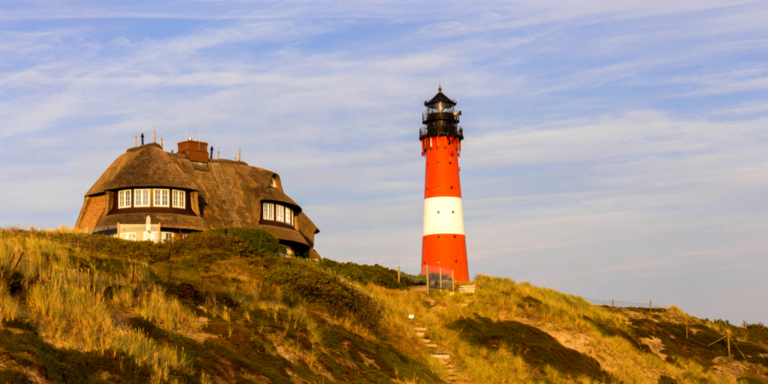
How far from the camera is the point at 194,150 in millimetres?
47812

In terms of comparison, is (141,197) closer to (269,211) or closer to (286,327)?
(269,211)

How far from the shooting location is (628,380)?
2842 centimetres

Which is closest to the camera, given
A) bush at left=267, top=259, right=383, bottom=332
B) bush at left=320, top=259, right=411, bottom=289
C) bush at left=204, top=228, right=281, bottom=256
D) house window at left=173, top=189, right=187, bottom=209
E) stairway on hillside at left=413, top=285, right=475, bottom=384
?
stairway on hillside at left=413, top=285, right=475, bottom=384

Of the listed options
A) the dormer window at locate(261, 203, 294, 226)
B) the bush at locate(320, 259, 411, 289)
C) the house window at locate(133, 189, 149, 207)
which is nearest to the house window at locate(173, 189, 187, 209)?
the house window at locate(133, 189, 149, 207)

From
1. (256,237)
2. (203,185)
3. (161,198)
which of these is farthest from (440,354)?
(203,185)

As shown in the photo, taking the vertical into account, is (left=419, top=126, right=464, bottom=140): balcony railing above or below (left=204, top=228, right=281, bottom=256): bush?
above

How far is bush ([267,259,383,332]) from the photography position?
990 inches

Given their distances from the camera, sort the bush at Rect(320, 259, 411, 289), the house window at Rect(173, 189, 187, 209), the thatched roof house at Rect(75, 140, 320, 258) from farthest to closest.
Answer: the house window at Rect(173, 189, 187, 209) < the thatched roof house at Rect(75, 140, 320, 258) < the bush at Rect(320, 259, 411, 289)

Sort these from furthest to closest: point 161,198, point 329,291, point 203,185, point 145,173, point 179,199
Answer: point 203,185, point 179,199, point 145,173, point 161,198, point 329,291

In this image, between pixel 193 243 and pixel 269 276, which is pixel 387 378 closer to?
pixel 269 276

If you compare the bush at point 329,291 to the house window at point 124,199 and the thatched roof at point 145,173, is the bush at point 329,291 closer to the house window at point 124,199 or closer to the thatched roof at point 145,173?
the thatched roof at point 145,173

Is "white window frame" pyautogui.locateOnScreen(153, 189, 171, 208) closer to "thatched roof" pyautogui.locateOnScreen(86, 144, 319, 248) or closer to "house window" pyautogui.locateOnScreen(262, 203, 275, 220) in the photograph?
"thatched roof" pyautogui.locateOnScreen(86, 144, 319, 248)

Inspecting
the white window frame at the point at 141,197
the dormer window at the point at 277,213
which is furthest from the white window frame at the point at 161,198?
the dormer window at the point at 277,213

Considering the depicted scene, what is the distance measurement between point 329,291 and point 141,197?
20496 millimetres
